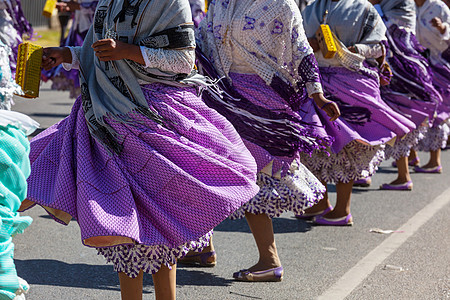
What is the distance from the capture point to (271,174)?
4.93 m

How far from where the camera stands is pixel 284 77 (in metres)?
4.93

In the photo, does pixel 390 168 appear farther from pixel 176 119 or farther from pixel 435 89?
pixel 176 119

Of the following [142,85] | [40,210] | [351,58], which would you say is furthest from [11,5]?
[142,85]

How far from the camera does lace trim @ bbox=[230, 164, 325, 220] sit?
4848 mm

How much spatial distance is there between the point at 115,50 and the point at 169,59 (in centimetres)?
25

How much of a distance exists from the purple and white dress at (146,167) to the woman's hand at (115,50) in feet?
0.16

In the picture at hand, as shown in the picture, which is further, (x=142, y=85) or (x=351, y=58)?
(x=351, y=58)

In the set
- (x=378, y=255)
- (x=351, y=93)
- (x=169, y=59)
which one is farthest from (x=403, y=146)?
(x=169, y=59)

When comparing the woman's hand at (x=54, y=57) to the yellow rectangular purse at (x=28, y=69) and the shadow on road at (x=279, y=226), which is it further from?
the shadow on road at (x=279, y=226)

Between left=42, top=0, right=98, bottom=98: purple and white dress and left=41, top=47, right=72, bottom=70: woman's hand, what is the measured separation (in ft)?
17.7

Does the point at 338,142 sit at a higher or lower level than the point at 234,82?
lower

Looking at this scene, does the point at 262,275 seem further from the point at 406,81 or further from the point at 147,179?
the point at 406,81

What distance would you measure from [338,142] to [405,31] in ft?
6.67

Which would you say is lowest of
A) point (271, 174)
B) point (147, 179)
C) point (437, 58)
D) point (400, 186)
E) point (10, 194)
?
point (400, 186)
